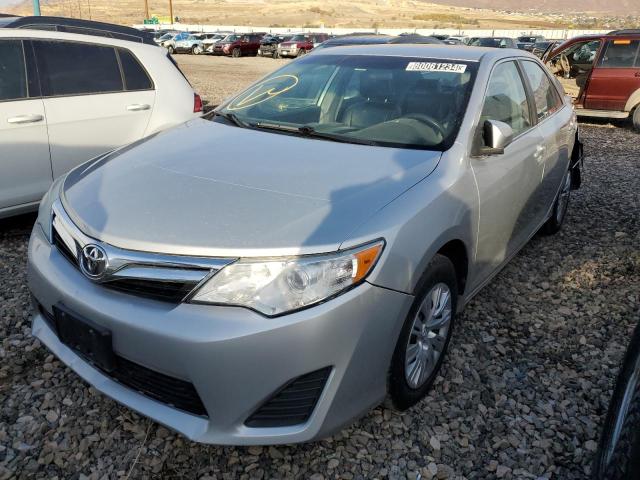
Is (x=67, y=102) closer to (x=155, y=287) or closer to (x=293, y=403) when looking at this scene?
(x=155, y=287)

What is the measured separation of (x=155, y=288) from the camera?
2.02m

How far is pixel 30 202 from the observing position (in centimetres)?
427

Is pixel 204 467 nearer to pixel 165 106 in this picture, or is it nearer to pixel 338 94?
pixel 338 94

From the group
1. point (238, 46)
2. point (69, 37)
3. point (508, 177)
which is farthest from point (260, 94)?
point (238, 46)

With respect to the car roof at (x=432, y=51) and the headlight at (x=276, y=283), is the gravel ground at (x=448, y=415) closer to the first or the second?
the headlight at (x=276, y=283)

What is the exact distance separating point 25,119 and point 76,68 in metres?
0.69

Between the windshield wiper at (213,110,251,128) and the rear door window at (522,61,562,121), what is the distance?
6.71 ft

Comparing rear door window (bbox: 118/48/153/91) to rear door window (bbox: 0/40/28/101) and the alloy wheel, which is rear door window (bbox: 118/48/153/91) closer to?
rear door window (bbox: 0/40/28/101)

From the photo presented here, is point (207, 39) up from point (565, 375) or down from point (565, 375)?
down

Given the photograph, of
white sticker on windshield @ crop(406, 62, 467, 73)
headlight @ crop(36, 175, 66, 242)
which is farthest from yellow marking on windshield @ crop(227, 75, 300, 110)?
headlight @ crop(36, 175, 66, 242)

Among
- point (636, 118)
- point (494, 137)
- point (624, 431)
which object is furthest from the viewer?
point (636, 118)

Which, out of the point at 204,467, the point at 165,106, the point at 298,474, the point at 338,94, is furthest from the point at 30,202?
the point at 298,474

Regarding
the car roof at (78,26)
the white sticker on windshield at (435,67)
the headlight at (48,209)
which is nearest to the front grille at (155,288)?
the headlight at (48,209)

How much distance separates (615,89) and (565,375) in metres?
8.79
